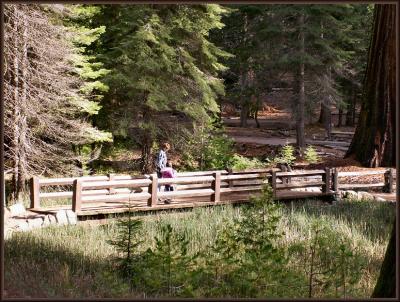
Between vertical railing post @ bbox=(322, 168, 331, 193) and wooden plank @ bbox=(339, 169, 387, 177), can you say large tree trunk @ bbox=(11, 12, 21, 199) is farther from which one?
wooden plank @ bbox=(339, 169, 387, 177)

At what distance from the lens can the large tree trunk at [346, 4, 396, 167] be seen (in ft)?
58.3

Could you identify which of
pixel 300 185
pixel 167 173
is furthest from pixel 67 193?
pixel 300 185

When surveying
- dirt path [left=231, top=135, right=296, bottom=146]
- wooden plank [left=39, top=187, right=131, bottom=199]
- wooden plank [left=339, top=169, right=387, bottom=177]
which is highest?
dirt path [left=231, top=135, right=296, bottom=146]

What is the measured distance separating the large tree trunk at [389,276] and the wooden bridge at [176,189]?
5.36 meters

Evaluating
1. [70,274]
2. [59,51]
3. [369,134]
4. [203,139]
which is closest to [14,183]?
[59,51]

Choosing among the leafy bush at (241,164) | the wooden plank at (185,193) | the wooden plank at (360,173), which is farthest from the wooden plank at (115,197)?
the leafy bush at (241,164)

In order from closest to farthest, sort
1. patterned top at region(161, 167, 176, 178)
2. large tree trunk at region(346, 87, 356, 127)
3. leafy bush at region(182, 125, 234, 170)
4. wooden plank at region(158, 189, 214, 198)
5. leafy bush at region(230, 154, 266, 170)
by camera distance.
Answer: wooden plank at region(158, 189, 214, 198) < patterned top at region(161, 167, 176, 178) < leafy bush at region(182, 125, 234, 170) < leafy bush at region(230, 154, 266, 170) < large tree trunk at region(346, 87, 356, 127)

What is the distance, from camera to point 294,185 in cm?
1530

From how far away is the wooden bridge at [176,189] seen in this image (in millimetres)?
11836

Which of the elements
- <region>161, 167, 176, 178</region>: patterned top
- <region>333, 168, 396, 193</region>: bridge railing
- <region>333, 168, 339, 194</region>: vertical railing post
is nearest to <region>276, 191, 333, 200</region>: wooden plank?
<region>333, 168, 339, 194</region>: vertical railing post

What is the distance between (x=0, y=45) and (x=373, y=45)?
14.6 m

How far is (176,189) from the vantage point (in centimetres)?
1353

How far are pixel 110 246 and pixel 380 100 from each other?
12252 millimetres

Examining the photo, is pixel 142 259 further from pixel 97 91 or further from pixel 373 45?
pixel 373 45
